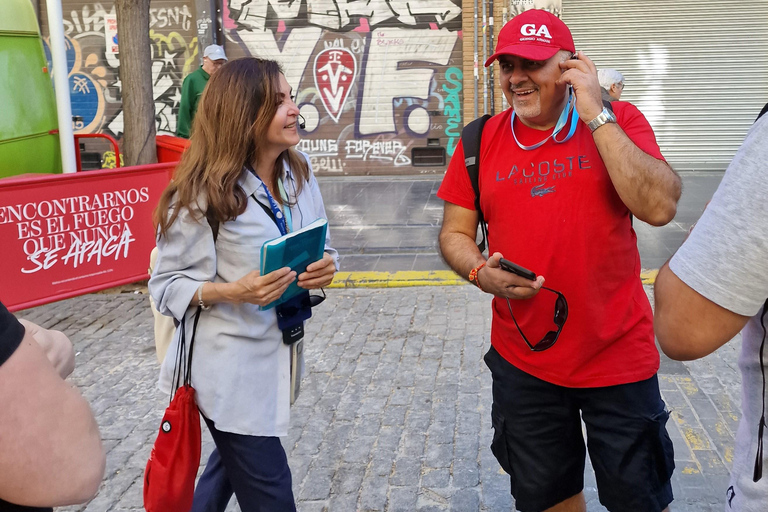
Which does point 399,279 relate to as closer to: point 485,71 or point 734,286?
point 734,286

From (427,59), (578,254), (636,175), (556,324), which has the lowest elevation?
(556,324)

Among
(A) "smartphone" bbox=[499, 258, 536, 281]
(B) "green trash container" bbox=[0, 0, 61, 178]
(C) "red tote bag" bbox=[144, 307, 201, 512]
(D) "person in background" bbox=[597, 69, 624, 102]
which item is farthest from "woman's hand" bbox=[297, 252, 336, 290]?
(D) "person in background" bbox=[597, 69, 624, 102]

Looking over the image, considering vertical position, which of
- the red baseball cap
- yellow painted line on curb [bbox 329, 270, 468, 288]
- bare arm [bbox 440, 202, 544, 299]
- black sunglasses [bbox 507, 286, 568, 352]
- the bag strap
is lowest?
yellow painted line on curb [bbox 329, 270, 468, 288]

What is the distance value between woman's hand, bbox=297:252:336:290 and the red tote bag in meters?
0.54

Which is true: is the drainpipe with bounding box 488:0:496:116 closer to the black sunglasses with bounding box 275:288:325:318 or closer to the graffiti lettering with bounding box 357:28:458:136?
the graffiti lettering with bounding box 357:28:458:136

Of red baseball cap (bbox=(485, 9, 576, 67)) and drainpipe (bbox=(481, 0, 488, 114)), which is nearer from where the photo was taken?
red baseball cap (bbox=(485, 9, 576, 67))

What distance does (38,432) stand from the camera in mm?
1399

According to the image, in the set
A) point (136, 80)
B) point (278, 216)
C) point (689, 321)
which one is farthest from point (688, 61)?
point (689, 321)

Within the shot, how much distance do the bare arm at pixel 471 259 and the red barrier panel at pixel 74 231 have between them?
4.22 m

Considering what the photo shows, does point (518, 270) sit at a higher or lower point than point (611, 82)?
lower

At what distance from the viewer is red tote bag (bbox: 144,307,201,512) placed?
270 centimetres

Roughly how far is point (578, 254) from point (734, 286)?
1.11m

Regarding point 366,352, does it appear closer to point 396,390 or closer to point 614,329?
point 396,390

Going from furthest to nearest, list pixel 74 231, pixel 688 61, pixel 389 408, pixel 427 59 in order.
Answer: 1. pixel 427 59
2. pixel 688 61
3. pixel 74 231
4. pixel 389 408
